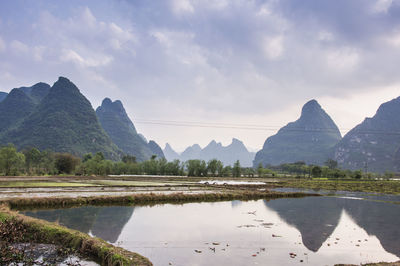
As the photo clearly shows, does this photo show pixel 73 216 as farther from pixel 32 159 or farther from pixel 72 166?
pixel 32 159

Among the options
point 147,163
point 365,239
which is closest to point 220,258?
point 365,239

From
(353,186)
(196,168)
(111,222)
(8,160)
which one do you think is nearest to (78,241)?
(111,222)

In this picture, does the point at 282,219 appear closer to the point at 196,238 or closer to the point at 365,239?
the point at 365,239

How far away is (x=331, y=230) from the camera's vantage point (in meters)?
19.0

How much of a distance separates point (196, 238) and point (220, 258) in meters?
3.56

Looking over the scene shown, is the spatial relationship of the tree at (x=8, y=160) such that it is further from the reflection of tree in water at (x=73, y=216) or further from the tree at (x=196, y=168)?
the reflection of tree in water at (x=73, y=216)

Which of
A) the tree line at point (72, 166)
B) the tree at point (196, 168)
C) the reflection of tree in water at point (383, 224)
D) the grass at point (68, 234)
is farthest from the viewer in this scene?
the tree at point (196, 168)

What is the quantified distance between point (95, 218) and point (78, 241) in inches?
296

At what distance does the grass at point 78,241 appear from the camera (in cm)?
1027

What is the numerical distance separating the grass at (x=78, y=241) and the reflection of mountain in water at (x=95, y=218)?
2075 millimetres

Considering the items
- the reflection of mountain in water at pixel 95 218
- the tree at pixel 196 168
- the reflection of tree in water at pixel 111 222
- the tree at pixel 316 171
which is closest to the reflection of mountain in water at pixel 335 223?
the reflection of tree in water at pixel 111 222

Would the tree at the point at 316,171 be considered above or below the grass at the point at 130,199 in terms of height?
above

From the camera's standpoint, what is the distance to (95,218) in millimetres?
19625

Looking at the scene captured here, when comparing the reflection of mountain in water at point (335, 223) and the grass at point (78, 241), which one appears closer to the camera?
the grass at point (78, 241)
